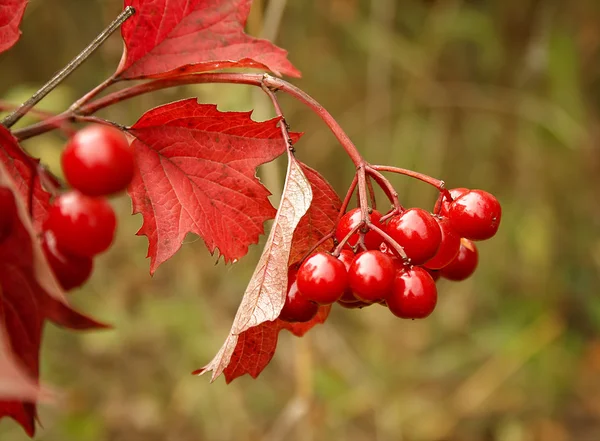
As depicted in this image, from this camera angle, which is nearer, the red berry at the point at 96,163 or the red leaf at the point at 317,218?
the red berry at the point at 96,163

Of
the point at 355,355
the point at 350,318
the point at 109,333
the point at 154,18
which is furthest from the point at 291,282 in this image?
the point at 350,318

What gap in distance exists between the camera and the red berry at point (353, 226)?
0.63m

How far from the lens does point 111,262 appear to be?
2502mm

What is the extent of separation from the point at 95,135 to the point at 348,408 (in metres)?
2.12

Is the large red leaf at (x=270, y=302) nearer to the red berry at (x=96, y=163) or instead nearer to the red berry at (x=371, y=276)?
the red berry at (x=371, y=276)

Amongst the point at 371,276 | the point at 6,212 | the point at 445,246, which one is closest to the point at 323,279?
the point at 371,276

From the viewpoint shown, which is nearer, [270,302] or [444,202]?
[270,302]

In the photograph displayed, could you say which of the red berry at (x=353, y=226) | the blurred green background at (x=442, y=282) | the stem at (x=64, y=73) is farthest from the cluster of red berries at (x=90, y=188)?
the blurred green background at (x=442, y=282)

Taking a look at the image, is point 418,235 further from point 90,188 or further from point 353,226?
point 90,188

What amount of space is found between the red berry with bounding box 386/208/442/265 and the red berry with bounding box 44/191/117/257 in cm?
27

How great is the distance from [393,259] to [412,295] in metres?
0.05

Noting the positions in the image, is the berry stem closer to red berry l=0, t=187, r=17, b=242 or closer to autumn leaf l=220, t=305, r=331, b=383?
autumn leaf l=220, t=305, r=331, b=383

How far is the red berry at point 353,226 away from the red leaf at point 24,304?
28 centimetres

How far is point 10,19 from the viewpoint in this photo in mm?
598
